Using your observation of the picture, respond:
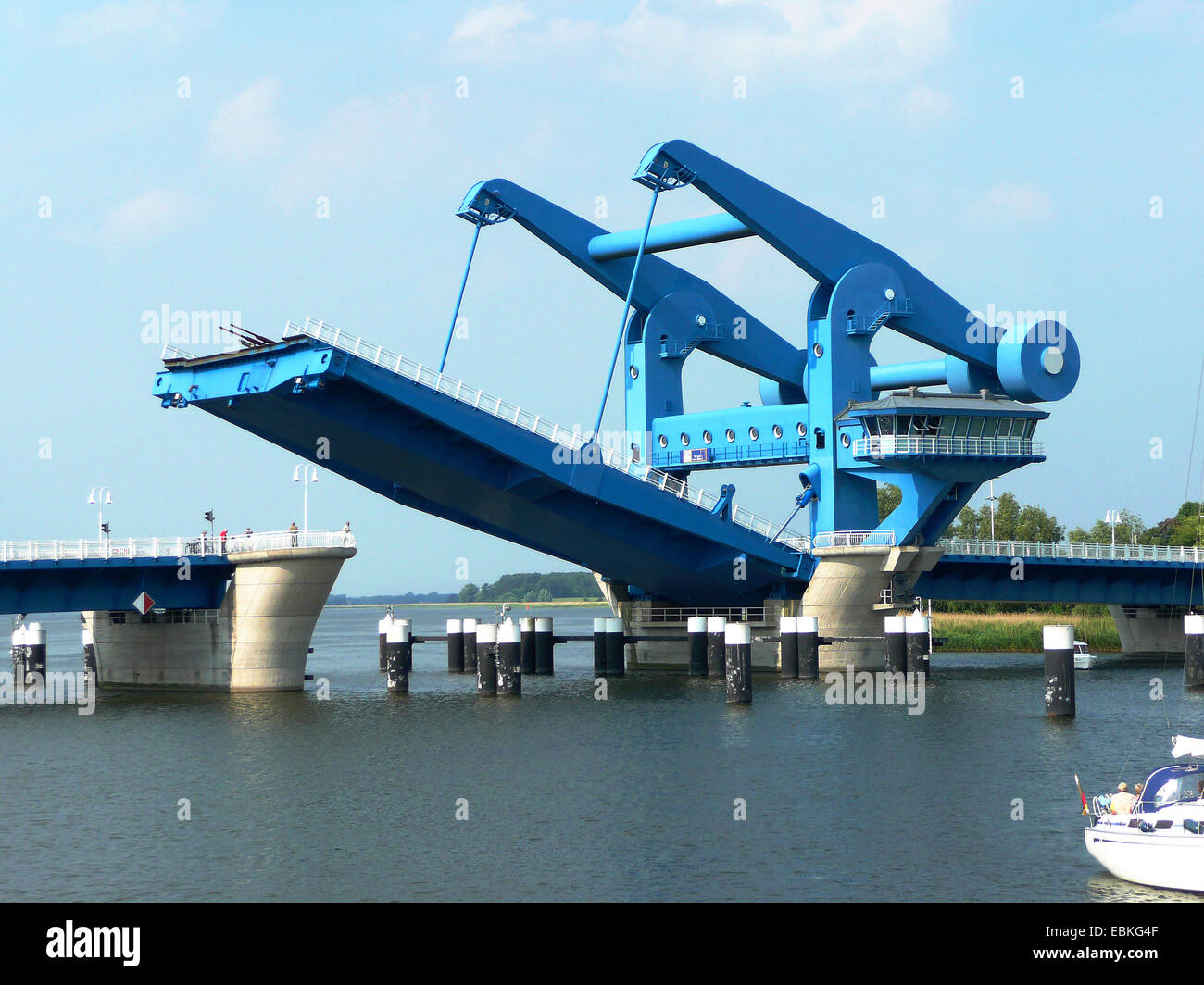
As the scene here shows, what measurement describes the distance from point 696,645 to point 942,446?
12.6 metres

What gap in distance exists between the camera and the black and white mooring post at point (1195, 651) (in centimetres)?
5378

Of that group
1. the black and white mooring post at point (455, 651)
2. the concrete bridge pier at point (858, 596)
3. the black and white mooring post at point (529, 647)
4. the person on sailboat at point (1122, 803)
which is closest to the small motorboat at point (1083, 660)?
the concrete bridge pier at point (858, 596)

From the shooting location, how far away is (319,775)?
110ft

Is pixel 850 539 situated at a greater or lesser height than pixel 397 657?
greater

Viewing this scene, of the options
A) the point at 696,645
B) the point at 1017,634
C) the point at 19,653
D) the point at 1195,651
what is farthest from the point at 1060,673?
the point at 1017,634

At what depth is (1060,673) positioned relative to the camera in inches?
1705

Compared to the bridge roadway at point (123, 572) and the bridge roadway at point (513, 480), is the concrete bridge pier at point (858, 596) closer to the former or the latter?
the bridge roadway at point (513, 480)

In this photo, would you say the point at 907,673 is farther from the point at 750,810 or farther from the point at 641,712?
the point at 750,810

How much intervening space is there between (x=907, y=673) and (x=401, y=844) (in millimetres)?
31405

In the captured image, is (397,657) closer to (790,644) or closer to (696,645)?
(696,645)

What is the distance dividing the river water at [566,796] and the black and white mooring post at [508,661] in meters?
1.45

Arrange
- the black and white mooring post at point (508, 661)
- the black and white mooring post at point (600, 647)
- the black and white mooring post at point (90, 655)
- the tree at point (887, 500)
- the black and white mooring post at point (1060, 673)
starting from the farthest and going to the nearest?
the tree at point (887, 500)
the black and white mooring post at point (600, 647)
the black and white mooring post at point (90, 655)
the black and white mooring post at point (508, 661)
the black and white mooring post at point (1060, 673)
